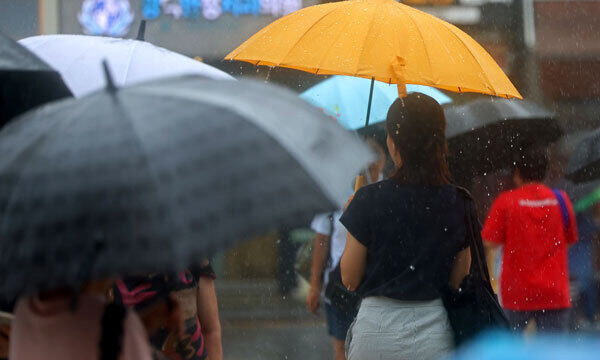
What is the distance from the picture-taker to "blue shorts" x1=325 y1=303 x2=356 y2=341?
450cm

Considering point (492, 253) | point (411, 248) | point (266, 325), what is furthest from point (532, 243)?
point (266, 325)

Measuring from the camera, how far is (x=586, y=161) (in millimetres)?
5043

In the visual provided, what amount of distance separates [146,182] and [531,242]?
11.1ft

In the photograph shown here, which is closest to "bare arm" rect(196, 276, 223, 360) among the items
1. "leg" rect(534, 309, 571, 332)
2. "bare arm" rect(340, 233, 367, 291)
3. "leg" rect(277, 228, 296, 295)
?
"bare arm" rect(340, 233, 367, 291)

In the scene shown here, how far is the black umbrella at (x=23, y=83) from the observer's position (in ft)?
8.45

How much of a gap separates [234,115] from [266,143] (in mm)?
95

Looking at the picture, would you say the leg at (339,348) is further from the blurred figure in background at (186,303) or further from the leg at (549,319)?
the blurred figure in background at (186,303)

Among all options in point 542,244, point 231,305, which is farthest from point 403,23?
point 231,305

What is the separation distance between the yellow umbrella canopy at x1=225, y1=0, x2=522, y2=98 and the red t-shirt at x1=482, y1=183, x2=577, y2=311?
3.35ft

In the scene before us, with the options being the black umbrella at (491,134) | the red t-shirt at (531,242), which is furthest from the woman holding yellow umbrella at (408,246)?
the black umbrella at (491,134)

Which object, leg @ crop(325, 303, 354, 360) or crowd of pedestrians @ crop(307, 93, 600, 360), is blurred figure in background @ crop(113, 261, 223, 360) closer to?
crowd of pedestrians @ crop(307, 93, 600, 360)

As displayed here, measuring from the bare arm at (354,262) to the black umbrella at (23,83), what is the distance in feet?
3.73

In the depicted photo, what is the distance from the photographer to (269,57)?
396cm

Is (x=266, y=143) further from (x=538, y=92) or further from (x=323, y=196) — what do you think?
(x=538, y=92)
